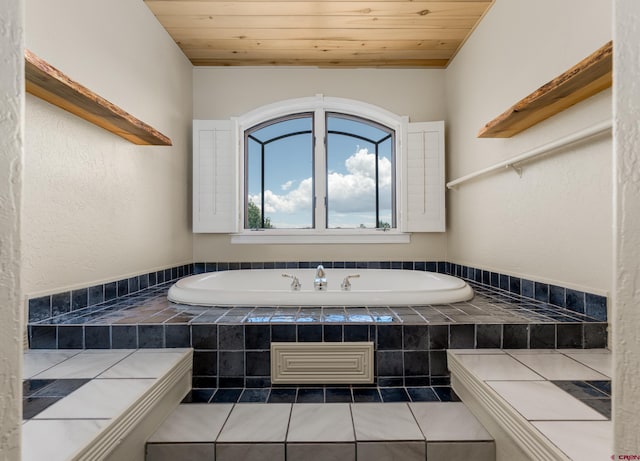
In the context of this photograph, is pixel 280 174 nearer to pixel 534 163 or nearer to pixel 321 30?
pixel 321 30

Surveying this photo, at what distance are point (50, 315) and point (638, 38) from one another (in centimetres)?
201

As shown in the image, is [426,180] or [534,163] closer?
[534,163]

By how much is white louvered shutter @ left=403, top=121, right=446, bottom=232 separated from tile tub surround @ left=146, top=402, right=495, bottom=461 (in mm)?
1822

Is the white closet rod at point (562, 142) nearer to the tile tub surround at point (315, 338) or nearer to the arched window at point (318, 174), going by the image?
the tile tub surround at point (315, 338)

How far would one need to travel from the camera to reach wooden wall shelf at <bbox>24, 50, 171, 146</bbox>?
1242 millimetres

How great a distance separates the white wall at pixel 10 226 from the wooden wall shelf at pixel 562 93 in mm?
1568

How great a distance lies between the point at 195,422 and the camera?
124 centimetres

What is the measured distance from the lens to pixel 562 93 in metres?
1.46

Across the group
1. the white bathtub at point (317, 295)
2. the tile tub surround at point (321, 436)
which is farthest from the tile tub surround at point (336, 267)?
the tile tub surround at point (321, 436)

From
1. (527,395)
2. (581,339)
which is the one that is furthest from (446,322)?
(581,339)

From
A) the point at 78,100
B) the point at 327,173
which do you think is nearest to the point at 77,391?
the point at 78,100

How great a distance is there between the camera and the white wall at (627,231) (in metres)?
0.35

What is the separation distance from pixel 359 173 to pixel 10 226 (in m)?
2.99

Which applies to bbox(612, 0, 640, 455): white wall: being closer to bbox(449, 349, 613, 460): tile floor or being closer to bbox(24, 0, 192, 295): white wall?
bbox(449, 349, 613, 460): tile floor
